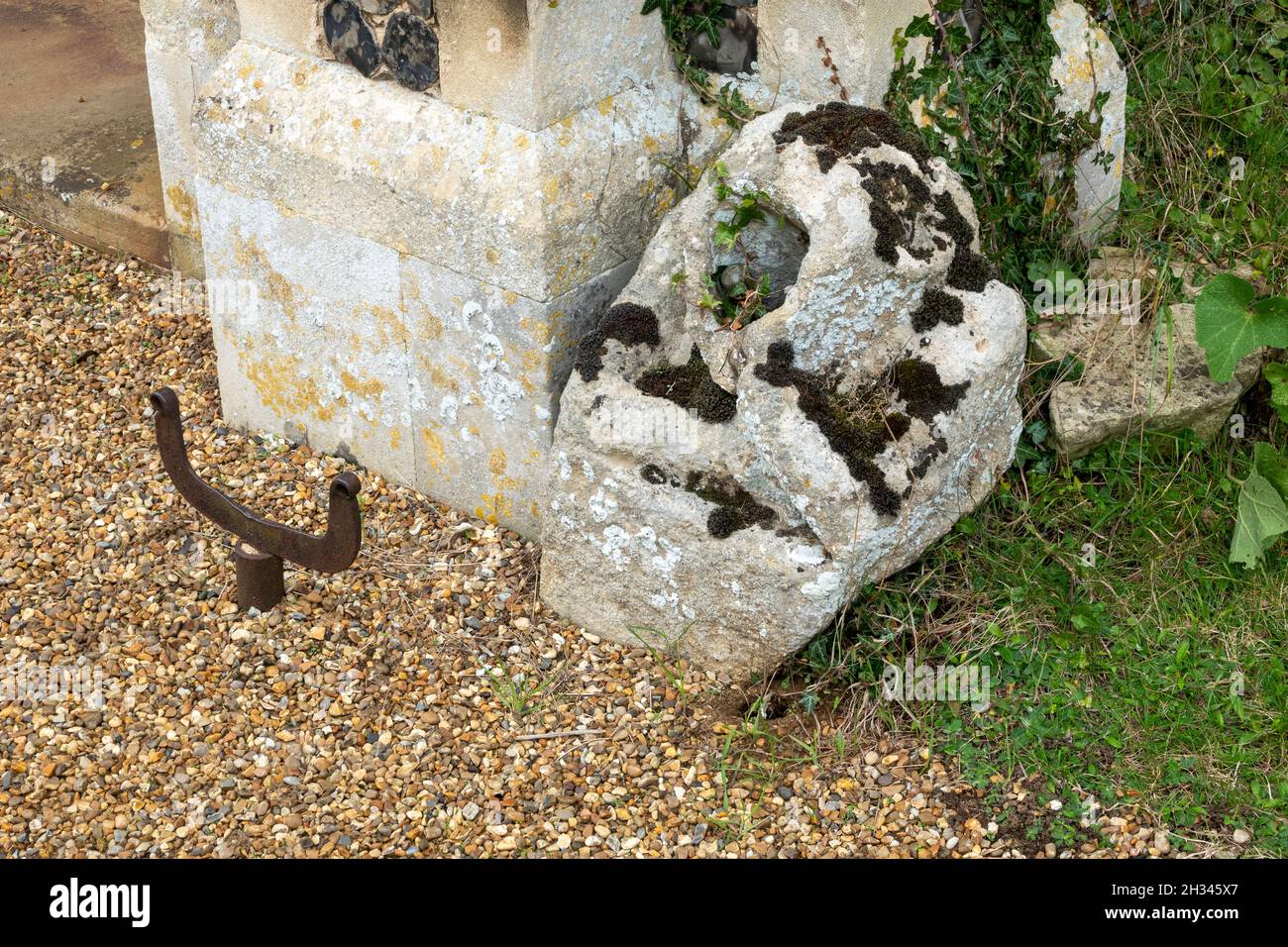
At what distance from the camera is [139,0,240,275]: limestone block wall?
416 centimetres

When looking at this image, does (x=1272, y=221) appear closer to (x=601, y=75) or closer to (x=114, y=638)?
(x=601, y=75)

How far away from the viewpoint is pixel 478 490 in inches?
144

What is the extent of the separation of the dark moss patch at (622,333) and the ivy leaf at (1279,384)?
1.46m

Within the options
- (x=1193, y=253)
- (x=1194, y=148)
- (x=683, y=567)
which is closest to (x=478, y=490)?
(x=683, y=567)

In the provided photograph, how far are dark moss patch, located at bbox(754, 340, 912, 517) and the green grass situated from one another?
36cm

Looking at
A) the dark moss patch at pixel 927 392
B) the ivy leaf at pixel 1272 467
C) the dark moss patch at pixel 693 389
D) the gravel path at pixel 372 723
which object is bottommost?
the gravel path at pixel 372 723

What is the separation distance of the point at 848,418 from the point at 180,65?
8.31 ft

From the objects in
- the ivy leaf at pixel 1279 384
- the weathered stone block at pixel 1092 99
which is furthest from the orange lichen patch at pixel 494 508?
the ivy leaf at pixel 1279 384

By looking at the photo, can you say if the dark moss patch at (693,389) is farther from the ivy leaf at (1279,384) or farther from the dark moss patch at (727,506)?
the ivy leaf at (1279,384)

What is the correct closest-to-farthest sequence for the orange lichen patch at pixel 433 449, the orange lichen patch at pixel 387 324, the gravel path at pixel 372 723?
the gravel path at pixel 372 723 < the orange lichen patch at pixel 387 324 < the orange lichen patch at pixel 433 449

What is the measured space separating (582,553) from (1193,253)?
176cm

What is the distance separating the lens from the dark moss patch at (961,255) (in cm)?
305

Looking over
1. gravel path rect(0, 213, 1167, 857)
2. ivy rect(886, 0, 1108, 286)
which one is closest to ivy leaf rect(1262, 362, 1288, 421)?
ivy rect(886, 0, 1108, 286)

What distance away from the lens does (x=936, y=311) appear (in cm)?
302
